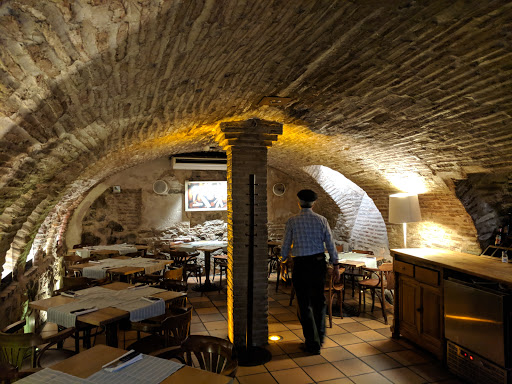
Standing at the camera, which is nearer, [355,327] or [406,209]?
[355,327]

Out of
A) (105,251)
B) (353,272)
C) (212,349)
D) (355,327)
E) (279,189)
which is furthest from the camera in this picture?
(279,189)

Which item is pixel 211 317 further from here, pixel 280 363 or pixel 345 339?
pixel 345 339

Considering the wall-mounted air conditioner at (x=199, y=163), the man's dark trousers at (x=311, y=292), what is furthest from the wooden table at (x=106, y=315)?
the wall-mounted air conditioner at (x=199, y=163)

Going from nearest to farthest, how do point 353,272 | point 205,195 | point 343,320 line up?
point 343,320 < point 353,272 < point 205,195

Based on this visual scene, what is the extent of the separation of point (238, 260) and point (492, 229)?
3.32 meters

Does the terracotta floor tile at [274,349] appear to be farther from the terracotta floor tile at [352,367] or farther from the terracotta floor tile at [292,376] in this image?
the terracotta floor tile at [352,367]

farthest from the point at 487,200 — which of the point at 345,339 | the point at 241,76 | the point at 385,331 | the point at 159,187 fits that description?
the point at 159,187

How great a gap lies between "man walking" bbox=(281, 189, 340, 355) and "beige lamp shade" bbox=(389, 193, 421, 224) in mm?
1834

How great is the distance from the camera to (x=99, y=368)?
222cm

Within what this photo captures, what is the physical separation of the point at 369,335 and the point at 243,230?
219 centimetres

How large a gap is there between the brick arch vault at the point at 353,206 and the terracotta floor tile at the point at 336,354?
13.3ft

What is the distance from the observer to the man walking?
432 cm

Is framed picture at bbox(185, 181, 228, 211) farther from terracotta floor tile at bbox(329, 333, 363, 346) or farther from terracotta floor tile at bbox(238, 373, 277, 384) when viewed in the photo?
terracotta floor tile at bbox(238, 373, 277, 384)

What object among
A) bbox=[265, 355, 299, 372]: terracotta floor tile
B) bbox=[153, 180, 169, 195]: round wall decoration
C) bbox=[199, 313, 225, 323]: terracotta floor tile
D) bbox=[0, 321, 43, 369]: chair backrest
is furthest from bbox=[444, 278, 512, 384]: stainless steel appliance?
bbox=[153, 180, 169, 195]: round wall decoration
